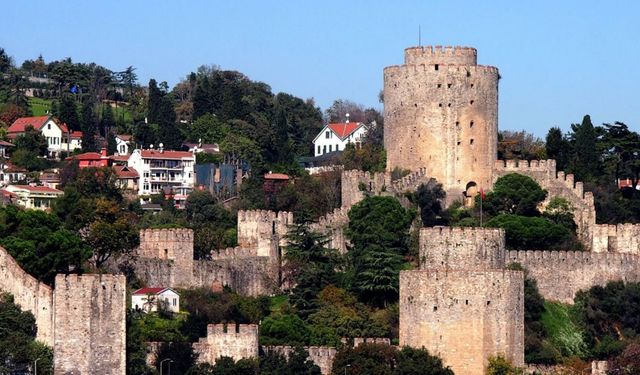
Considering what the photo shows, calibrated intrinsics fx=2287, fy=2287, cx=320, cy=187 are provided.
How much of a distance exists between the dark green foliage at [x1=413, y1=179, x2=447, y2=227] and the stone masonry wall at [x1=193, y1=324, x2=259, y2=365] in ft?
51.2

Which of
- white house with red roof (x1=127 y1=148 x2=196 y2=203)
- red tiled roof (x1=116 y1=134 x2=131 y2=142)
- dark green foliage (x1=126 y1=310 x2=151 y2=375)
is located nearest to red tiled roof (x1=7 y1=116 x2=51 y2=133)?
red tiled roof (x1=116 y1=134 x2=131 y2=142)

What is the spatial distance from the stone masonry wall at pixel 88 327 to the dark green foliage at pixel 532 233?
17847mm

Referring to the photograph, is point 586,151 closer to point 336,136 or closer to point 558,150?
point 558,150

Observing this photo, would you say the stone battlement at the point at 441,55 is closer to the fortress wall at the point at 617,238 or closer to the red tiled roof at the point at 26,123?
the fortress wall at the point at 617,238

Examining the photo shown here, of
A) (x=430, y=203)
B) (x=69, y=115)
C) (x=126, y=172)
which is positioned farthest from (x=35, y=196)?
(x=430, y=203)

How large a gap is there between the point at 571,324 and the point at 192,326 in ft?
38.6

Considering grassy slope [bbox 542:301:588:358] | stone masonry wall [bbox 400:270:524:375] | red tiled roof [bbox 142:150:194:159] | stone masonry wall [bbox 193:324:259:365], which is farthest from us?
red tiled roof [bbox 142:150:194:159]

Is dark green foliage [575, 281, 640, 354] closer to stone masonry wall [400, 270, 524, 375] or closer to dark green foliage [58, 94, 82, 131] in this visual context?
stone masonry wall [400, 270, 524, 375]

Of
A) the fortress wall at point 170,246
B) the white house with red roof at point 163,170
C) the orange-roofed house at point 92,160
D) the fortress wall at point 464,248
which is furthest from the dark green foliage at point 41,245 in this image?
the white house with red roof at point 163,170

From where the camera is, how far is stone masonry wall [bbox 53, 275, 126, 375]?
5562cm

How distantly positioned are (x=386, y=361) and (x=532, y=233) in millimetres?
13598

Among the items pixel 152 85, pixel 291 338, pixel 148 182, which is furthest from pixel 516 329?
pixel 152 85

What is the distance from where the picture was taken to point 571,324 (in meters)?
66.1

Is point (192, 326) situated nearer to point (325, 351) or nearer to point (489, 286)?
point (325, 351)
